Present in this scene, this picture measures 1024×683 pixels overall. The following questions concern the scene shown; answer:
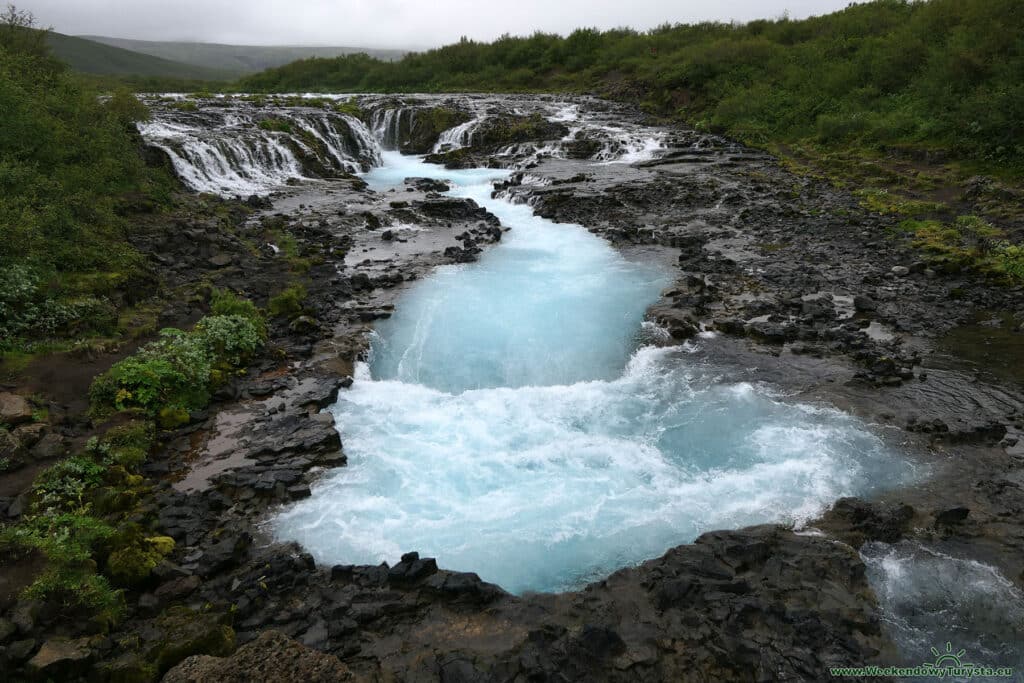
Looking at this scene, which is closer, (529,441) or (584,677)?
(584,677)

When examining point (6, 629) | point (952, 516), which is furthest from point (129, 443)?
point (952, 516)

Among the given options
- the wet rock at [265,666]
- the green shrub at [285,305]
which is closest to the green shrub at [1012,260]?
the wet rock at [265,666]

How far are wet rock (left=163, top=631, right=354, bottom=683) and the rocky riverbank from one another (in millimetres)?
22

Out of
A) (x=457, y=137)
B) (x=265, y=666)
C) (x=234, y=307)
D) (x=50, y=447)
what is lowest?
(x=50, y=447)

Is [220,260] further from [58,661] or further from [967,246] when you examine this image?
[967,246]

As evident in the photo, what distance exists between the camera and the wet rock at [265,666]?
539cm

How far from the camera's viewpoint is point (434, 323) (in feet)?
50.8

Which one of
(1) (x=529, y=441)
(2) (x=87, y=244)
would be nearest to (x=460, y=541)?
(1) (x=529, y=441)

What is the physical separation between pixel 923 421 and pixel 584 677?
8.54m

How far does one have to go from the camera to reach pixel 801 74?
43.2 m

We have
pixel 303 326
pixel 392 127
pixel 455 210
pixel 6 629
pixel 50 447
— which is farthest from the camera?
pixel 392 127

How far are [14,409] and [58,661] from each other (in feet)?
19.4

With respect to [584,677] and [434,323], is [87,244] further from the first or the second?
[584,677]

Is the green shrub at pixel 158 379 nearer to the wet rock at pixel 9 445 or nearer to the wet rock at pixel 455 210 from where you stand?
the wet rock at pixel 9 445
